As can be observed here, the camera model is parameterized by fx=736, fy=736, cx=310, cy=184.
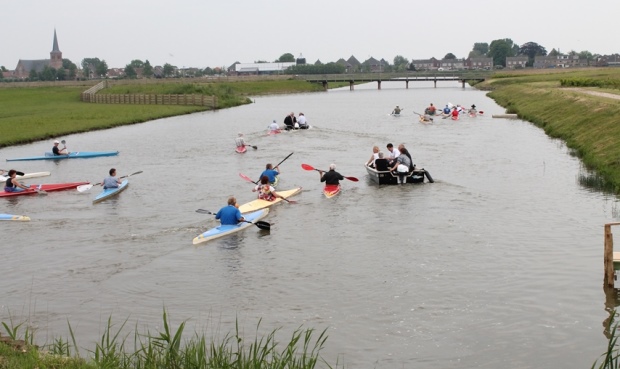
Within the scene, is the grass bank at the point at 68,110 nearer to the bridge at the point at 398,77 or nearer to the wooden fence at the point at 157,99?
the wooden fence at the point at 157,99

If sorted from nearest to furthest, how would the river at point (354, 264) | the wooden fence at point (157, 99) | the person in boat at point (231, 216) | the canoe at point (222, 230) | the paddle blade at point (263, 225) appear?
the river at point (354, 264) → the canoe at point (222, 230) → the person in boat at point (231, 216) → the paddle blade at point (263, 225) → the wooden fence at point (157, 99)

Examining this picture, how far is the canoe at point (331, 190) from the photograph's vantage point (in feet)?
88.0

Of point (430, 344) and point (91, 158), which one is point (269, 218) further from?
point (91, 158)

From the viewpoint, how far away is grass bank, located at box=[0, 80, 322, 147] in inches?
2053

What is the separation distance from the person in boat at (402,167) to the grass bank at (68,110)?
27.2 metres

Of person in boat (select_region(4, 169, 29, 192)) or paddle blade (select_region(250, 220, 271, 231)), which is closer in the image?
paddle blade (select_region(250, 220, 271, 231))

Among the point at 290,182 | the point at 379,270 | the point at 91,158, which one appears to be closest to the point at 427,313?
the point at 379,270

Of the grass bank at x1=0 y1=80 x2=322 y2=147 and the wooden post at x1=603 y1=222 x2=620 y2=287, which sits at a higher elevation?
the grass bank at x1=0 y1=80 x2=322 y2=147

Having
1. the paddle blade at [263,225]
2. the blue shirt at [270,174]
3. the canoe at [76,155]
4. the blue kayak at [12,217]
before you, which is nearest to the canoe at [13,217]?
the blue kayak at [12,217]

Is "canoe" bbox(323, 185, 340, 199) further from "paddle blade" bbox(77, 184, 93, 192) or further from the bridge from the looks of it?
the bridge

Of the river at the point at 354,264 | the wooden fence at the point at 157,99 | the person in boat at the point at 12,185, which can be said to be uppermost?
the wooden fence at the point at 157,99

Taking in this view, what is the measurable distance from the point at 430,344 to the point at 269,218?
1118 cm

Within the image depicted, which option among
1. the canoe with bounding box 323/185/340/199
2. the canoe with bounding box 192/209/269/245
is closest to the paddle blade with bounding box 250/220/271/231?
the canoe with bounding box 192/209/269/245

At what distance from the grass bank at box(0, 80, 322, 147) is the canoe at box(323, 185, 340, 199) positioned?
26092 mm
